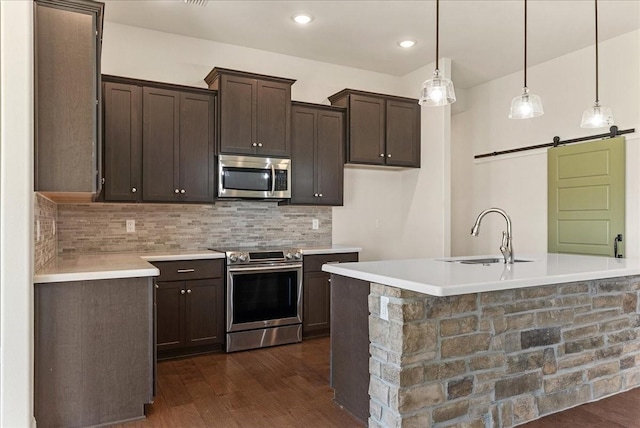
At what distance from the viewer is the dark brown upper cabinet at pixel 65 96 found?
2.40 metres

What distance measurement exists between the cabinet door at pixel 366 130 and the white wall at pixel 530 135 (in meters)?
1.52

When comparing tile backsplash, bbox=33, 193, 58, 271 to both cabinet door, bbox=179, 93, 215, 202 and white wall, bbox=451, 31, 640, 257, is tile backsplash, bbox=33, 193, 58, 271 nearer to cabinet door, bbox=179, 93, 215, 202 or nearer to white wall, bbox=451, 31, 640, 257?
cabinet door, bbox=179, 93, 215, 202

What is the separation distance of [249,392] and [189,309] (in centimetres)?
106

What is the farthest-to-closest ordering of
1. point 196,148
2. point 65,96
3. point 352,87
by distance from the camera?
point 352,87
point 196,148
point 65,96

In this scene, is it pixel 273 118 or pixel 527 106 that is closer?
pixel 527 106

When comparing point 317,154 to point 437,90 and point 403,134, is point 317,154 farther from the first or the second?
Answer: point 437,90

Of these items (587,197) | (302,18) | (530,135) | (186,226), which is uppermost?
(302,18)

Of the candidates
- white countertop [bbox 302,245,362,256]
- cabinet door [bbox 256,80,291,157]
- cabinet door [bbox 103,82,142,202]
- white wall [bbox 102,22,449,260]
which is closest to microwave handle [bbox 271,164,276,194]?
cabinet door [bbox 256,80,291,157]

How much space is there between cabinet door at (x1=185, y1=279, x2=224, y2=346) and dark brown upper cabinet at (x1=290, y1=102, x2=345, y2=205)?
123cm

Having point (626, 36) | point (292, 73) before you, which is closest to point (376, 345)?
point (292, 73)

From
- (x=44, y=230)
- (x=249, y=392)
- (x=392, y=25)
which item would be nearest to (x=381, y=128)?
(x=392, y=25)

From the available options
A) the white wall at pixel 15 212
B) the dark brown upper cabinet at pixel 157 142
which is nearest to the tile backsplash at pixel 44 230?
the white wall at pixel 15 212

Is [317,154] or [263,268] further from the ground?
[317,154]

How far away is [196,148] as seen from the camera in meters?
4.05
